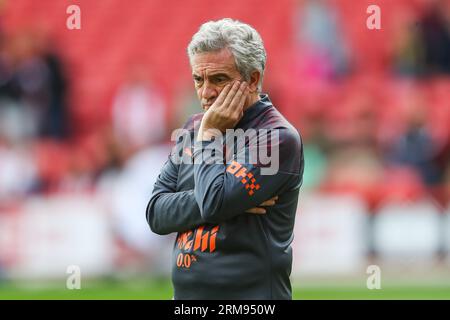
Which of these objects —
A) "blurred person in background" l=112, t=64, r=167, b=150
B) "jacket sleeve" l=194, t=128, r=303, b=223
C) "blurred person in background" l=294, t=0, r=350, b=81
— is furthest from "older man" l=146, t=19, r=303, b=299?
"blurred person in background" l=294, t=0, r=350, b=81

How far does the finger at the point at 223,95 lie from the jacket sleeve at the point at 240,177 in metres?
0.19

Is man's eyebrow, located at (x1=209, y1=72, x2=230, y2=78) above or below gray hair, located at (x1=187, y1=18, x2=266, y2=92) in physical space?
below

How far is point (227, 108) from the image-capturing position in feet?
13.0

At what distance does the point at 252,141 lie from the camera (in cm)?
402

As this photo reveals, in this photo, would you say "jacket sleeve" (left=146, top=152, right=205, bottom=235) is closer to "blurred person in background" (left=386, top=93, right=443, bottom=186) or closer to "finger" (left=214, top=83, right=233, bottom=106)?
"finger" (left=214, top=83, right=233, bottom=106)

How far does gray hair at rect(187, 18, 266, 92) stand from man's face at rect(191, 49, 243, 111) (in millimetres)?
22

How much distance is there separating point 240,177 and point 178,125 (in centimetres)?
891

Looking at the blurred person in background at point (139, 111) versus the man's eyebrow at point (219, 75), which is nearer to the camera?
the man's eyebrow at point (219, 75)

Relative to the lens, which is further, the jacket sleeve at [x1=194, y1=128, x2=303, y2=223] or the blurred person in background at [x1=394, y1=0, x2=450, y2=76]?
the blurred person in background at [x1=394, y1=0, x2=450, y2=76]

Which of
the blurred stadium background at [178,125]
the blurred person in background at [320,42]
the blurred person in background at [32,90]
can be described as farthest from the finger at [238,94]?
the blurred person in background at [320,42]

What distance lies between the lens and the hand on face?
157 inches

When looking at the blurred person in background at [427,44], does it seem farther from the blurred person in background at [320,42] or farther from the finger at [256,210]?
the finger at [256,210]

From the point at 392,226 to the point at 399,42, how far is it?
135 inches

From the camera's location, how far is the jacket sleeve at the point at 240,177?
12.7 ft
